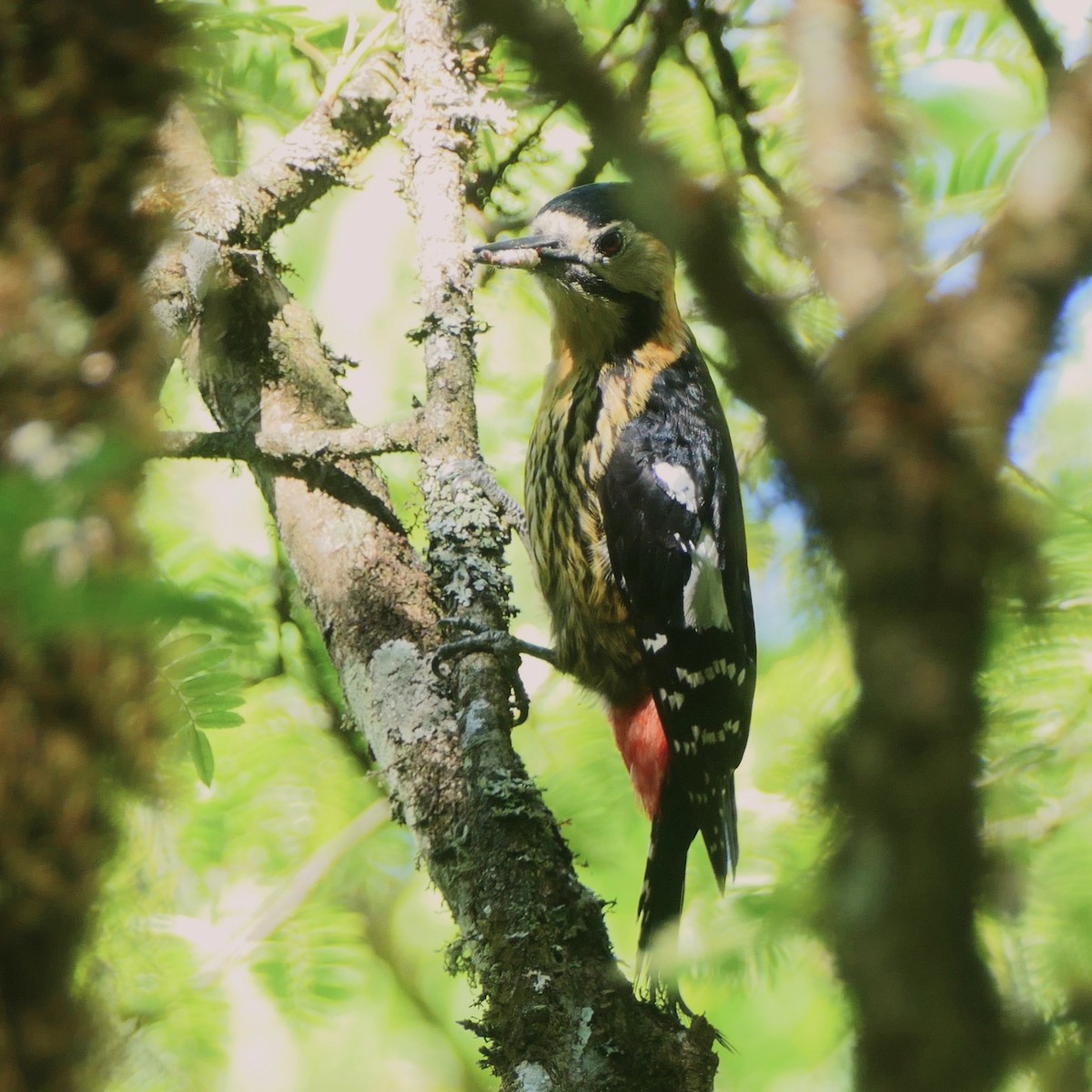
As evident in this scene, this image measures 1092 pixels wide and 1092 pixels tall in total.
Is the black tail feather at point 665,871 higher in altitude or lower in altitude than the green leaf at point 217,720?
lower

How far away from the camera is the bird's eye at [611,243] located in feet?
8.79

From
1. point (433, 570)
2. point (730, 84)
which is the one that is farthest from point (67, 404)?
point (433, 570)

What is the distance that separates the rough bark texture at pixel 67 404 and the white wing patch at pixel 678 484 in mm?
1178

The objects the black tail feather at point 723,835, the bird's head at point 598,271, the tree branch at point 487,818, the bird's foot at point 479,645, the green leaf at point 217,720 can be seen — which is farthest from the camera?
the bird's head at point 598,271

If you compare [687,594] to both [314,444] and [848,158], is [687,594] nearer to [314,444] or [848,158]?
[314,444]

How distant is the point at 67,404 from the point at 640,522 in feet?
4.92

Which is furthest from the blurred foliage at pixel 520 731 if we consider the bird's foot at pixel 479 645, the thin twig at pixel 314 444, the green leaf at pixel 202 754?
the bird's foot at pixel 479 645

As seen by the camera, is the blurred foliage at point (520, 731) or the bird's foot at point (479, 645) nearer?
the blurred foliage at point (520, 731)

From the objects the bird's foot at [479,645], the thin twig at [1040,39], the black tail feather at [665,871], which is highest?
the thin twig at [1040,39]

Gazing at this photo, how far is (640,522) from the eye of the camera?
2.62 m

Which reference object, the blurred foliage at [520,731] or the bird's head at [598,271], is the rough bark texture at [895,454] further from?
the bird's head at [598,271]

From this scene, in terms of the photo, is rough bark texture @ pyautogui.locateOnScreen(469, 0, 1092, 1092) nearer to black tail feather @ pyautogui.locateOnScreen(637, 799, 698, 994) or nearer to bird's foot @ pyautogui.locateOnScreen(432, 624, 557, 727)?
bird's foot @ pyautogui.locateOnScreen(432, 624, 557, 727)


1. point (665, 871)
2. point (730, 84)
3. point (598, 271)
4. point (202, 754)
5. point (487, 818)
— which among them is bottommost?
point (665, 871)

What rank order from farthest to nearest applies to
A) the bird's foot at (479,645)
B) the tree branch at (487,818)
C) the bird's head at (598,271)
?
the bird's head at (598,271), the bird's foot at (479,645), the tree branch at (487,818)
